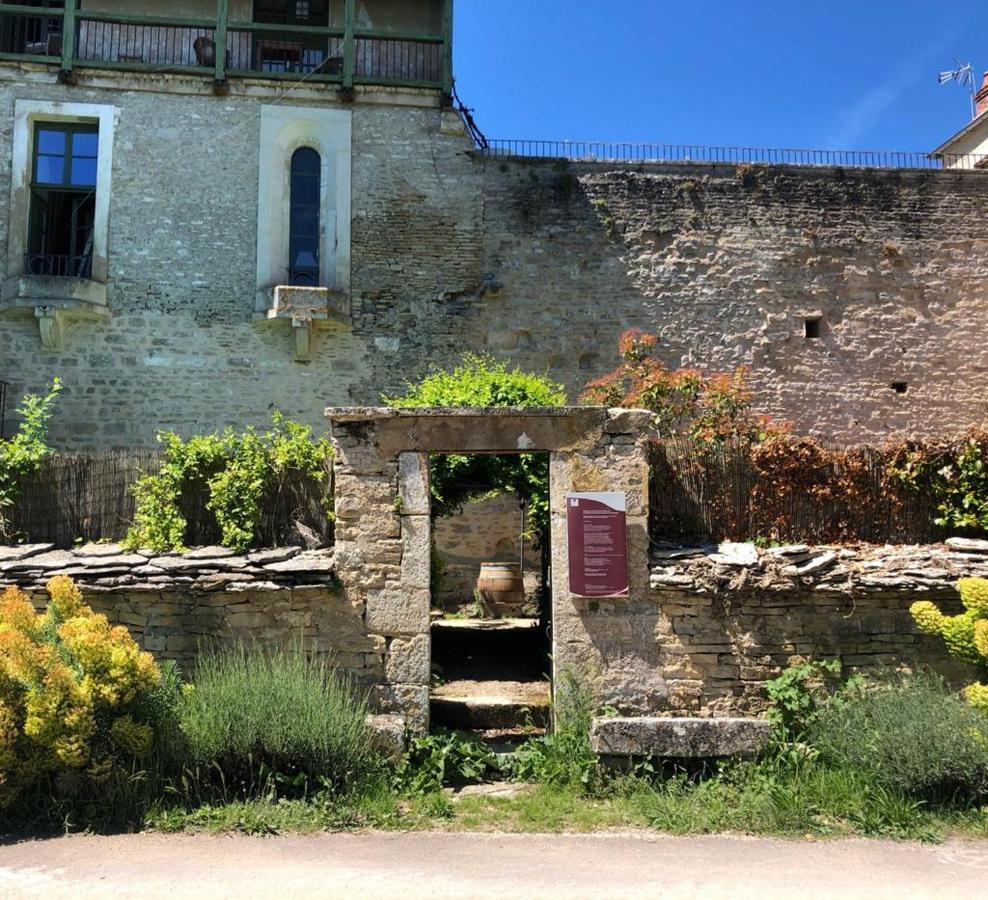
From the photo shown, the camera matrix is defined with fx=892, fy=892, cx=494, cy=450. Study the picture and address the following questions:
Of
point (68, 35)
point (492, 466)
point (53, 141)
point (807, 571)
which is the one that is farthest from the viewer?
point (53, 141)

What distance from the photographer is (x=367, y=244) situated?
14.5m

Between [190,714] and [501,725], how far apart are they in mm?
2703

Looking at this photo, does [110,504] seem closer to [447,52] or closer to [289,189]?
[289,189]

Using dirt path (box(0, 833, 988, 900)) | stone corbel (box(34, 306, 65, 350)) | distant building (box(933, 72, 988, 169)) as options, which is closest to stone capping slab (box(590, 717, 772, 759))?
dirt path (box(0, 833, 988, 900))

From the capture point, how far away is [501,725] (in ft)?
25.3

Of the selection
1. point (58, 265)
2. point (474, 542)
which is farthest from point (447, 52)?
point (474, 542)

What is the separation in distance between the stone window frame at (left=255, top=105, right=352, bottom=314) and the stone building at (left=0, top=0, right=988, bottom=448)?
0.12 ft

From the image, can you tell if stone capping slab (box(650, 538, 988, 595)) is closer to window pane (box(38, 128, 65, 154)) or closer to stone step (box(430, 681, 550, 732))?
stone step (box(430, 681, 550, 732))

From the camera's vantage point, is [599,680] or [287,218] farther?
[287,218]

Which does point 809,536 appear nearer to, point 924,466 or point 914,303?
point 924,466

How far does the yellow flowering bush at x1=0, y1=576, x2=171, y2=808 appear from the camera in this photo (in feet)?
17.7

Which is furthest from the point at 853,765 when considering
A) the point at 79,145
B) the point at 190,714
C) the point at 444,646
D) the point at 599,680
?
the point at 79,145

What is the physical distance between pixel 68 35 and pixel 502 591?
36.2ft

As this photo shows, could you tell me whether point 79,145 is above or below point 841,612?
above
